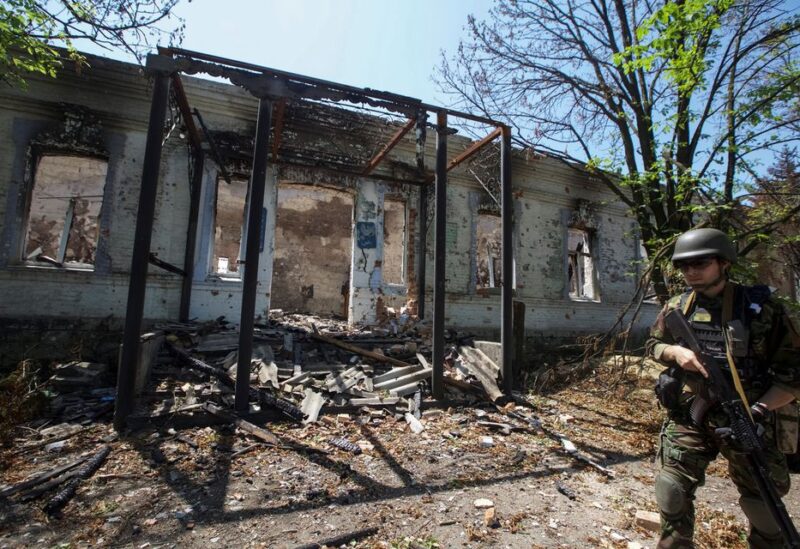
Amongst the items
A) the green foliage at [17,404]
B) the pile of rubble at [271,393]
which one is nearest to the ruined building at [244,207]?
the pile of rubble at [271,393]

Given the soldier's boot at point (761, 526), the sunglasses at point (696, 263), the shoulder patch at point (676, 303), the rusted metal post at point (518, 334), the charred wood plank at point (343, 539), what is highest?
the sunglasses at point (696, 263)

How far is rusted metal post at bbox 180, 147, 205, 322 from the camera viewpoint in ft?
23.4

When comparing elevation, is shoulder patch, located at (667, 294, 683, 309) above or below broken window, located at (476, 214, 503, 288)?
below

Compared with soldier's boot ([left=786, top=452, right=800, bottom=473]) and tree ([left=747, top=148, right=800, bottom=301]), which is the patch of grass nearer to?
soldier's boot ([left=786, top=452, right=800, bottom=473])

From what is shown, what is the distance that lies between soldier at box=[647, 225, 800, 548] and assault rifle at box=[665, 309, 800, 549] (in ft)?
0.19

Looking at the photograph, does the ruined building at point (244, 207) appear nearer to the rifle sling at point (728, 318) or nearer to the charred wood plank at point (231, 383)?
the charred wood plank at point (231, 383)

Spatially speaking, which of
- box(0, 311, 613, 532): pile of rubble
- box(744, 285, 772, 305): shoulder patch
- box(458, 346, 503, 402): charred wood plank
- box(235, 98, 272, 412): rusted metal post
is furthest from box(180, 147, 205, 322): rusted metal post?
box(744, 285, 772, 305): shoulder patch

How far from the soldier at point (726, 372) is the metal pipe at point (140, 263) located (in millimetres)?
4611

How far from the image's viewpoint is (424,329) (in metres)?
7.77

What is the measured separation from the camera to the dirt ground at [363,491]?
2463 millimetres

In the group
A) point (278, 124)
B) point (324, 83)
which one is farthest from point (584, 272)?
point (324, 83)

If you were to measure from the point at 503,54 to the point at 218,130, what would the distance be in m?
6.54

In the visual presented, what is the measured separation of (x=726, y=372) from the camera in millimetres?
2230

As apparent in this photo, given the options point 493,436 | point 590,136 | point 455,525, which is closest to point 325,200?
point 590,136
